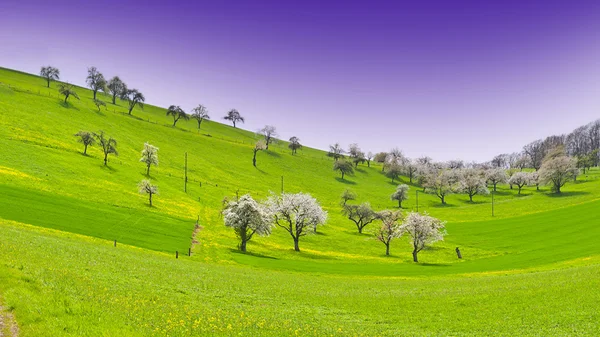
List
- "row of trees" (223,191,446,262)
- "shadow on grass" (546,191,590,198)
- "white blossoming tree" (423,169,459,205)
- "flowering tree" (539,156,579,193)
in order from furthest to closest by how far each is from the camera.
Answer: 1. "white blossoming tree" (423,169,459,205)
2. "flowering tree" (539,156,579,193)
3. "shadow on grass" (546,191,590,198)
4. "row of trees" (223,191,446,262)

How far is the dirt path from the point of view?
12420 millimetres

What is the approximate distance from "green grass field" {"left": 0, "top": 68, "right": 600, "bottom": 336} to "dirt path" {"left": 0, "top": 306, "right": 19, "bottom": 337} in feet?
1.25

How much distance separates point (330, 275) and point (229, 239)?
1226 inches

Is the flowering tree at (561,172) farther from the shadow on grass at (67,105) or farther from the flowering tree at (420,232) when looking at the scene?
the shadow on grass at (67,105)

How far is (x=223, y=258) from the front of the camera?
60562 millimetres

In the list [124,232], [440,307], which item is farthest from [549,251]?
[124,232]

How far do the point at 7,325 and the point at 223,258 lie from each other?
160 feet

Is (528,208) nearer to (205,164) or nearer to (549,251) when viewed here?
(549,251)

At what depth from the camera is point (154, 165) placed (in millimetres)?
126812

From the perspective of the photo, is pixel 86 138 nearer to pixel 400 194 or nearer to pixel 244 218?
pixel 244 218

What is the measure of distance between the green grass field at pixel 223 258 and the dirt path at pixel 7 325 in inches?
15.0

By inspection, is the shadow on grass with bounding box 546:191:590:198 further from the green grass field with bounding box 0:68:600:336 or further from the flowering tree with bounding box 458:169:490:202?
the flowering tree with bounding box 458:169:490:202

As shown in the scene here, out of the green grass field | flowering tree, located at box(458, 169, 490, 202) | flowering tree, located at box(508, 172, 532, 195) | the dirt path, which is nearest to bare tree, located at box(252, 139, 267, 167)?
the green grass field

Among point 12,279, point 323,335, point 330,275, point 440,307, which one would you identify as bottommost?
point 330,275
